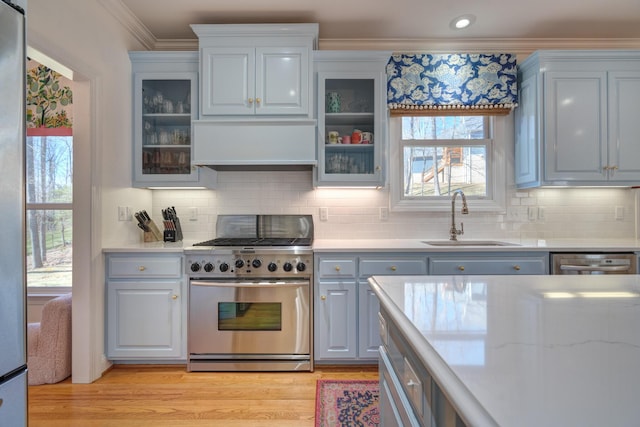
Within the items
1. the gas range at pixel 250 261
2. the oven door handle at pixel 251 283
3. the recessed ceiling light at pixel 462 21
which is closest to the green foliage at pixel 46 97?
the gas range at pixel 250 261

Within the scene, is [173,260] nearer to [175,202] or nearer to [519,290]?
[175,202]

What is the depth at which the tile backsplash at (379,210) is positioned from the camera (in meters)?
3.03

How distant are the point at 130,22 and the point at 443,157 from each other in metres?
2.89

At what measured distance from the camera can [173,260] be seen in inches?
96.1

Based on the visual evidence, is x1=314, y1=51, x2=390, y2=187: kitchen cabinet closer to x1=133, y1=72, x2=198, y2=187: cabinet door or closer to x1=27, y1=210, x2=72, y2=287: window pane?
x1=133, y1=72, x2=198, y2=187: cabinet door

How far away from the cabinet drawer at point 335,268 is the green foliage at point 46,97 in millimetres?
2743

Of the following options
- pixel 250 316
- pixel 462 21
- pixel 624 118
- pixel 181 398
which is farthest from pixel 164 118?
pixel 624 118

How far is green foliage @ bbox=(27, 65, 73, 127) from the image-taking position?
120 inches

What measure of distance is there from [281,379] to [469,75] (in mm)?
2848

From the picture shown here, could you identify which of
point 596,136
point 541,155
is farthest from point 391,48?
point 596,136

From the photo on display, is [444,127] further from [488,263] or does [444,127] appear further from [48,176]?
[48,176]

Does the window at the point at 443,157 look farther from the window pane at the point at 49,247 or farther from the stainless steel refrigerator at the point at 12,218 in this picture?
the window pane at the point at 49,247

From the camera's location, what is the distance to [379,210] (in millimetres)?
3039

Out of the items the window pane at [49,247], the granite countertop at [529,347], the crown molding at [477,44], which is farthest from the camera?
the window pane at [49,247]
